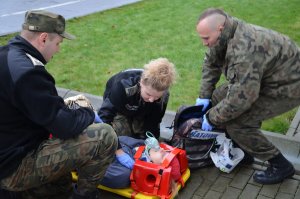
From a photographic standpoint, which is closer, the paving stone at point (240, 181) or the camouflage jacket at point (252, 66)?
the camouflage jacket at point (252, 66)

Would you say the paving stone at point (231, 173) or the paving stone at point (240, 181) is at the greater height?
the paving stone at point (240, 181)

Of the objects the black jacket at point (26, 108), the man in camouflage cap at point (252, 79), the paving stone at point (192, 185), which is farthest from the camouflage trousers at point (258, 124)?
the black jacket at point (26, 108)

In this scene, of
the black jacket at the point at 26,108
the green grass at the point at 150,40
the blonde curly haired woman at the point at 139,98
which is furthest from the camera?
the green grass at the point at 150,40

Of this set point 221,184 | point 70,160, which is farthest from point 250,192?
point 70,160

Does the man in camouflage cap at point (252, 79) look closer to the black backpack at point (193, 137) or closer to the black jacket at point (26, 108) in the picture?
the black backpack at point (193, 137)

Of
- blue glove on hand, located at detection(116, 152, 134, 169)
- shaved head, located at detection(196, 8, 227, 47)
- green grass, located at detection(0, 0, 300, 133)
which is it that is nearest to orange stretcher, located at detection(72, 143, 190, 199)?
blue glove on hand, located at detection(116, 152, 134, 169)

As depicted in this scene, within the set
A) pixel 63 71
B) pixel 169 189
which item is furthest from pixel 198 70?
pixel 169 189

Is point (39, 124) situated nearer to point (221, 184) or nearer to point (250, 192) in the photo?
point (221, 184)

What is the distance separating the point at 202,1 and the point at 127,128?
8.30 meters

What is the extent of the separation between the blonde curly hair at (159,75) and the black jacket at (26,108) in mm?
791

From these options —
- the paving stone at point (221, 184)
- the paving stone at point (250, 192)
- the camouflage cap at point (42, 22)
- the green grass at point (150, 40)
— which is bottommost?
the green grass at point (150, 40)

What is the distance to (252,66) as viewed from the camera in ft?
11.1

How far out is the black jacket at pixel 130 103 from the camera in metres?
4.02

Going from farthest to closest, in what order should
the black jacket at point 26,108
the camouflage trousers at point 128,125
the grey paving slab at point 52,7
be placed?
1. the grey paving slab at point 52,7
2. the camouflage trousers at point 128,125
3. the black jacket at point 26,108
